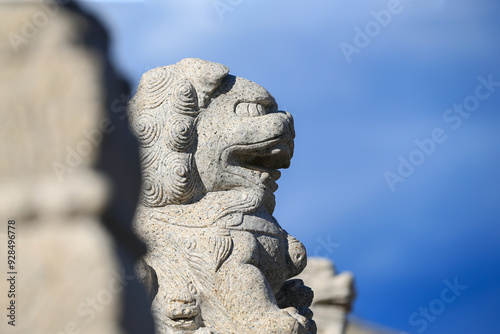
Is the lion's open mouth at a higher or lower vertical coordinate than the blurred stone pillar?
higher

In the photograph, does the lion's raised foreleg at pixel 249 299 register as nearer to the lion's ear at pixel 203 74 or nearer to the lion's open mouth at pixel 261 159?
the lion's open mouth at pixel 261 159

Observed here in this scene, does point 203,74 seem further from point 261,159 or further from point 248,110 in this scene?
point 261,159

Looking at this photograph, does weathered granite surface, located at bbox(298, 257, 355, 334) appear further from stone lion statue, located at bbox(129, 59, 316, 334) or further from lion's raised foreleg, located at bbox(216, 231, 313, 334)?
lion's raised foreleg, located at bbox(216, 231, 313, 334)

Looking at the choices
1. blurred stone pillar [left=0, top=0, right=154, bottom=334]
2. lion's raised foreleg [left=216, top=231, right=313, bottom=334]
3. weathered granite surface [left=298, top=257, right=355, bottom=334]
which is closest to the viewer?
blurred stone pillar [left=0, top=0, right=154, bottom=334]

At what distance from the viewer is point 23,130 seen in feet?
5.42

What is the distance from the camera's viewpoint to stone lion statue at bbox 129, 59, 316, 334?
4816mm

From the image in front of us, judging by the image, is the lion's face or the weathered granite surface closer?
the lion's face

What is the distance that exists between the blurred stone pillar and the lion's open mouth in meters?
3.65

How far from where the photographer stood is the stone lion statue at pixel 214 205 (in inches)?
A: 190

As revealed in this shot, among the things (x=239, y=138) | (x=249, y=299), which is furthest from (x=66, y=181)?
(x=239, y=138)

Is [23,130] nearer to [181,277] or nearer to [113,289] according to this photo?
[113,289]

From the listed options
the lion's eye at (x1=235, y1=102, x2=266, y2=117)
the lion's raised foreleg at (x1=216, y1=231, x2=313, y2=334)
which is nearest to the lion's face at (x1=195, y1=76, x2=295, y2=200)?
the lion's eye at (x1=235, y1=102, x2=266, y2=117)

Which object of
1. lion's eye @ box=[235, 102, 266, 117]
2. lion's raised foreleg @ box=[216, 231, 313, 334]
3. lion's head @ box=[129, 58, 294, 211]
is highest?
lion's eye @ box=[235, 102, 266, 117]

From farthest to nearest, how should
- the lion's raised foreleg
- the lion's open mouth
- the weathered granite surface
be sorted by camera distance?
the weathered granite surface < the lion's open mouth < the lion's raised foreleg
